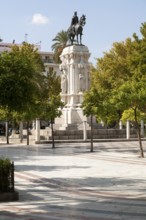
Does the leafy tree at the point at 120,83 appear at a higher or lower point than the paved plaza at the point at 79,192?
higher

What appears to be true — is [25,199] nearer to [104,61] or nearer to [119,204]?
[119,204]

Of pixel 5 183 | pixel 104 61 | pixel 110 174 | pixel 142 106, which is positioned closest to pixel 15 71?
pixel 5 183

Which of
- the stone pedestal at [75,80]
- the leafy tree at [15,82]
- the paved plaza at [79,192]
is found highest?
the stone pedestal at [75,80]

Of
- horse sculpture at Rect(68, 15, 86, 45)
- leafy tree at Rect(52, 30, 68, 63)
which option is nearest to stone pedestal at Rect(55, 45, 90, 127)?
horse sculpture at Rect(68, 15, 86, 45)

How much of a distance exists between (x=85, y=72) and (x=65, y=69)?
2338 millimetres

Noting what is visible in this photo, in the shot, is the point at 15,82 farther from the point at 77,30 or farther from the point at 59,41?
the point at 59,41

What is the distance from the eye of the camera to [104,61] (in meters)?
52.6

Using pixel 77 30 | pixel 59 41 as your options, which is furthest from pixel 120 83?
pixel 59 41

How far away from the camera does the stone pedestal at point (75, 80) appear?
43469 mm

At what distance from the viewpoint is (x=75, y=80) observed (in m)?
43.8

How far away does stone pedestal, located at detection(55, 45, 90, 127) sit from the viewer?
43.5 metres

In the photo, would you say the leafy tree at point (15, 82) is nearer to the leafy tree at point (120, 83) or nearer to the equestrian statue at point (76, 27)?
the leafy tree at point (120, 83)

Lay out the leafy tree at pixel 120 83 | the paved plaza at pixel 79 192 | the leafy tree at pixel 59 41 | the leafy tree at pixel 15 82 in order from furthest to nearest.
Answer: the leafy tree at pixel 59 41 → the leafy tree at pixel 120 83 → the leafy tree at pixel 15 82 → the paved plaza at pixel 79 192

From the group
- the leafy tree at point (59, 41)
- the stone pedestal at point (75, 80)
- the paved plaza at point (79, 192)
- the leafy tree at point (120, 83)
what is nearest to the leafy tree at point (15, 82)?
the paved plaza at point (79, 192)
